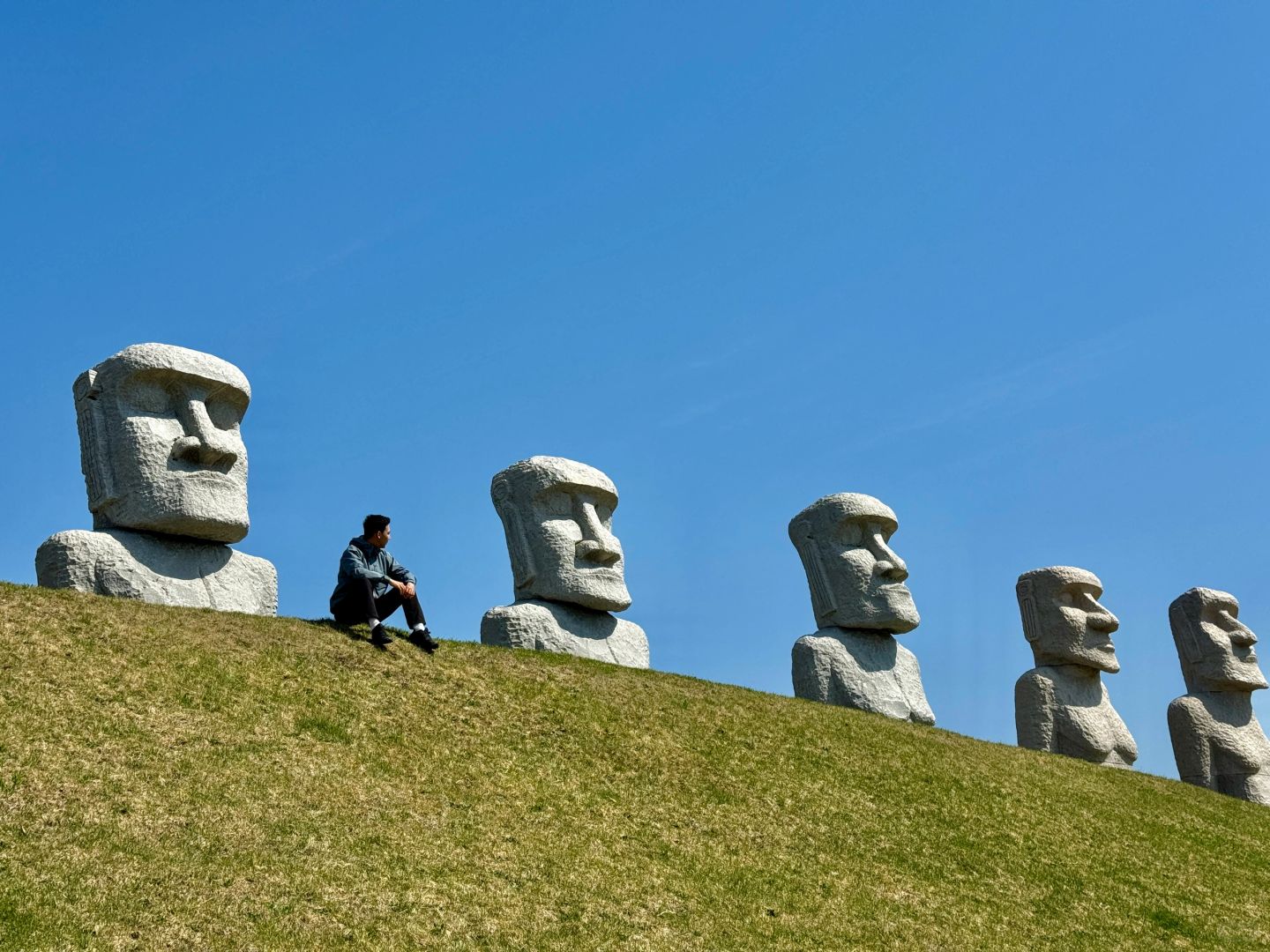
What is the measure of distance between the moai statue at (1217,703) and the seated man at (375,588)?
11.5 meters

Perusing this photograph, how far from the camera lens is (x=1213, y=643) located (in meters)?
20.2

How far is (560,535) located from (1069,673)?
7668mm

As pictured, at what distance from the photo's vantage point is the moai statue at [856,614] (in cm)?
1792

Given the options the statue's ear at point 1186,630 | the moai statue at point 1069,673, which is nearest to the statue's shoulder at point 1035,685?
the moai statue at point 1069,673

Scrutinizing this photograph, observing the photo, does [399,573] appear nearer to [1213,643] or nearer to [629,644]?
[629,644]

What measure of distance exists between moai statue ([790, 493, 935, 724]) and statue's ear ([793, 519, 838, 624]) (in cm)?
1

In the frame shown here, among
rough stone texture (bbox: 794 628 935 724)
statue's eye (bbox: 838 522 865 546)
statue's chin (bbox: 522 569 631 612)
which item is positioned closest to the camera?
statue's chin (bbox: 522 569 631 612)

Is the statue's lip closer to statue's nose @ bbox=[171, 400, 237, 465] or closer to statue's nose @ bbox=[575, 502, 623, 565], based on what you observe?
statue's nose @ bbox=[171, 400, 237, 465]

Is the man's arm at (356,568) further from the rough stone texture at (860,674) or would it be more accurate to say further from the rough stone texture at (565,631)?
the rough stone texture at (860,674)

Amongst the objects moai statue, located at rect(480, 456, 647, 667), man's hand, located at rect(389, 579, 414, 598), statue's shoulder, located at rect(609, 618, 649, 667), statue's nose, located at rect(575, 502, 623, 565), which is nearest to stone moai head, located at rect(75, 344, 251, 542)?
man's hand, located at rect(389, 579, 414, 598)

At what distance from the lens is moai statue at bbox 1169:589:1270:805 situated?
19344 mm

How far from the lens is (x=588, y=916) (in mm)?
9477

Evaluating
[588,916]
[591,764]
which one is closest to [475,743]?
[591,764]

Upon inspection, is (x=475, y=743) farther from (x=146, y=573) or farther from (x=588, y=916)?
(x=146, y=573)
